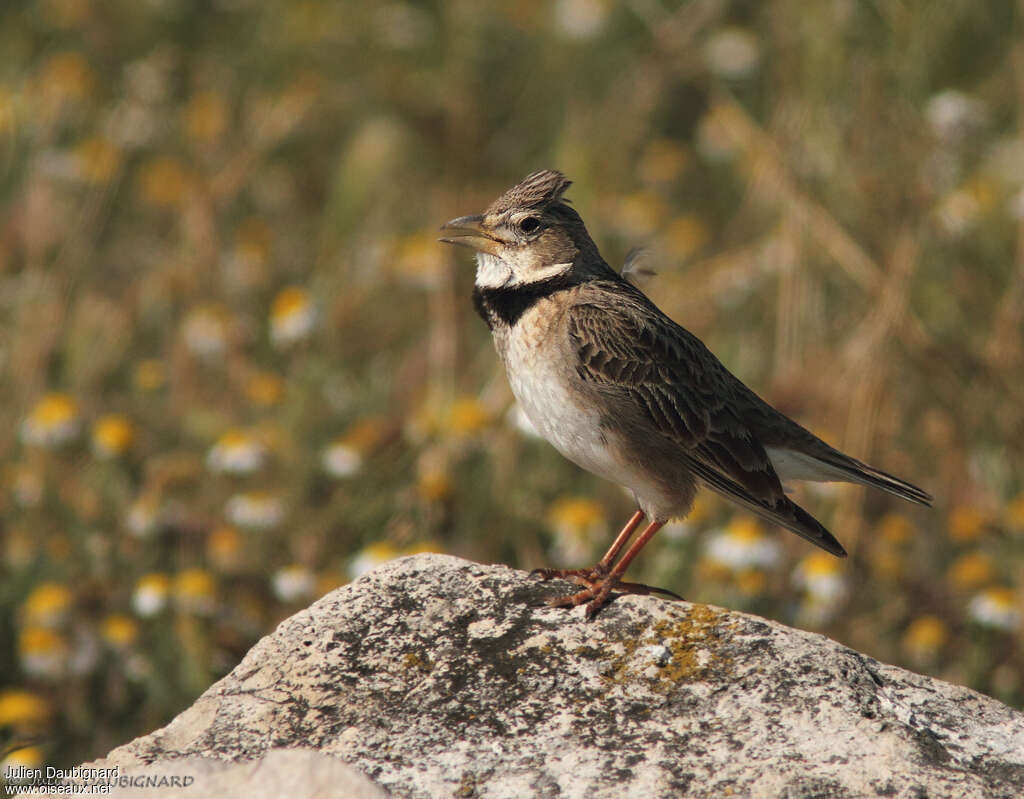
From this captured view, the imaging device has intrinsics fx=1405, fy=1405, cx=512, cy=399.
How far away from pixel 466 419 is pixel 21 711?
8.42ft

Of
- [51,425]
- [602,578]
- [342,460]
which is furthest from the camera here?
[51,425]

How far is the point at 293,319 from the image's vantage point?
7.41 metres

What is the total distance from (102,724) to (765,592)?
9.69ft

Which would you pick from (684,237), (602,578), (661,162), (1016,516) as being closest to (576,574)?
(602,578)

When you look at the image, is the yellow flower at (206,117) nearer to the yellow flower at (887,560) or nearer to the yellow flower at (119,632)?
the yellow flower at (119,632)

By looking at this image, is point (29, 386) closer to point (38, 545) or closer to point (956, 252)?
point (38, 545)

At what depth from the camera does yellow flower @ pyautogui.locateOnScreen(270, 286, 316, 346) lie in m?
7.39

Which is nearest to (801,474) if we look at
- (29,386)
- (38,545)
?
(38,545)

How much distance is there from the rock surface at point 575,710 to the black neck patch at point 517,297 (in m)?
1.24

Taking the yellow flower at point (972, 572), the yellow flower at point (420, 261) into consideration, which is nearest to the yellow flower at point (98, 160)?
the yellow flower at point (420, 261)

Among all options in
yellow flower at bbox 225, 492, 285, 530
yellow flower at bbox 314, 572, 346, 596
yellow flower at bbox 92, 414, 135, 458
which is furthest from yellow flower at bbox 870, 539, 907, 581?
yellow flower at bbox 92, 414, 135, 458

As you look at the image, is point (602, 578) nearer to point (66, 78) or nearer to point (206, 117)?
point (206, 117)

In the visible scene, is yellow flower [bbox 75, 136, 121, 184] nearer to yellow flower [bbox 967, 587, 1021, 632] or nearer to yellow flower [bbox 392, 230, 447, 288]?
yellow flower [bbox 392, 230, 447, 288]

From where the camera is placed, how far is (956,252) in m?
8.19
